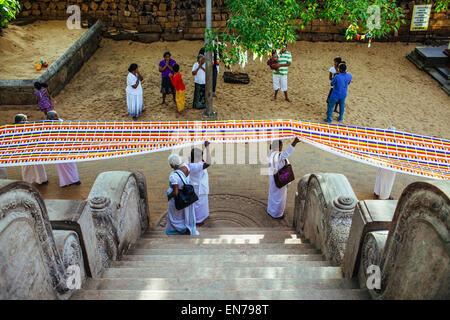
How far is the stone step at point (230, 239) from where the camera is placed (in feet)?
16.1

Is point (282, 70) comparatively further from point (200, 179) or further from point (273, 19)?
point (200, 179)

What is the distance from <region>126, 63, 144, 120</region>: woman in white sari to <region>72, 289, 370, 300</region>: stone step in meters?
6.63

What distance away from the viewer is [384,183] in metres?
6.37

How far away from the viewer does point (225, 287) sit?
3.19m

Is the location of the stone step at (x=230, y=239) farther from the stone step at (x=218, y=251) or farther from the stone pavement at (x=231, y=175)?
the stone pavement at (x=231, y=175)

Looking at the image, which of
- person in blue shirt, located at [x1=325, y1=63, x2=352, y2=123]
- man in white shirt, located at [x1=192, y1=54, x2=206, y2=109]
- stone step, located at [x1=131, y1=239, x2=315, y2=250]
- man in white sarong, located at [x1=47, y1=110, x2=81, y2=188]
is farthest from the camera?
man in white shirt, located at [x1=192, y1=54, x2=206, y2=109]

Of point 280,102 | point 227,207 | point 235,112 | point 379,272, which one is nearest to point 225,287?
point 379,272

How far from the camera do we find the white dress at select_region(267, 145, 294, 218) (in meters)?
5.55

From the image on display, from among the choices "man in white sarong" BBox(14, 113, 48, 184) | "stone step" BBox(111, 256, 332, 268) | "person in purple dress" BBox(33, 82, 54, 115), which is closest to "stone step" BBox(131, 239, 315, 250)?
"stone step" BBox(111, 256, 332, 268)

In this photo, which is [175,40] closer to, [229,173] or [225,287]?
[229,173]

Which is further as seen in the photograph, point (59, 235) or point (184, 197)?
point (184, 197)

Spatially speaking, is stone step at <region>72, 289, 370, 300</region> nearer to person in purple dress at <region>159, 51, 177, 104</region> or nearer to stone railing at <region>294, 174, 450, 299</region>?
stone railing at <region>294, 174, 450, 299</region>

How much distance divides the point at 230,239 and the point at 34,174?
4.17 metres

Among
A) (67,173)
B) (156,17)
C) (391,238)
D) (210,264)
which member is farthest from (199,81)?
(391,238)
